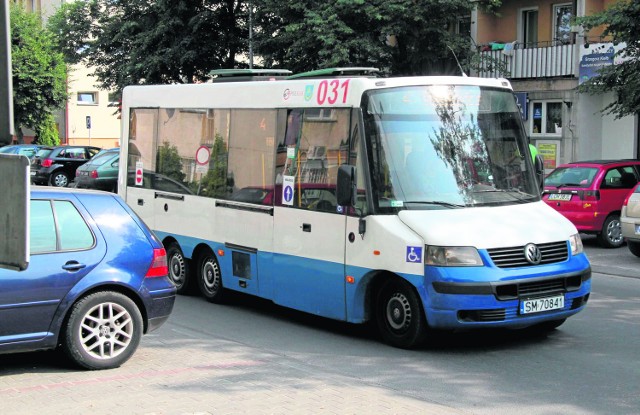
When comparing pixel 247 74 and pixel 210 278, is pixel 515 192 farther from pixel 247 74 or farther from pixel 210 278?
pixel 247 74

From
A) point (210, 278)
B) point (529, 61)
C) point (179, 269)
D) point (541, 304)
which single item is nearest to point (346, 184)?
point (541, 304)

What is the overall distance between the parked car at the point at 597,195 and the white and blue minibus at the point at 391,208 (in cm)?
898

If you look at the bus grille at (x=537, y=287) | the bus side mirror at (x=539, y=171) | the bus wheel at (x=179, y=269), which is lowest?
the bus wheel at (x=179, y=269)

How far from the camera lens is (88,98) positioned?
6125 centimetres

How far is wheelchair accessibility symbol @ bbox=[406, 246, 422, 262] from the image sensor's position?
8344 millimetres

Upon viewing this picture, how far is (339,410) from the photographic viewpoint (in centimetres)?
647

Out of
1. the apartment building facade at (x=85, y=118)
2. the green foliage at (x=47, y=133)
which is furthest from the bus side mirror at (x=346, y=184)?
the apartment building facade at (x=85, y=118)

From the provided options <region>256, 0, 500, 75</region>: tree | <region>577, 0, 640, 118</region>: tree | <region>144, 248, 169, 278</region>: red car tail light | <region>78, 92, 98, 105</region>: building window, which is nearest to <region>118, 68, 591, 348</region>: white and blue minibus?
<region>144, 248, 169, 278</region>: red car tail light

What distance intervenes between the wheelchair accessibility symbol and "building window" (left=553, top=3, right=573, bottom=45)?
20909 millimetres

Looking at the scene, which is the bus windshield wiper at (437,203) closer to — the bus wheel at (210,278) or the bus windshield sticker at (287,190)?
the bus windshield sticker at (287,190)

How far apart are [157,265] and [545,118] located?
21.9 meters

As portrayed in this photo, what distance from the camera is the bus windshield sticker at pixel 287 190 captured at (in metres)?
10.0

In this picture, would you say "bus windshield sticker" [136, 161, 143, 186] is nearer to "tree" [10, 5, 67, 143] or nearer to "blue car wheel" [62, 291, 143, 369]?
"blue car wheel" [62, 291, 143, 369]

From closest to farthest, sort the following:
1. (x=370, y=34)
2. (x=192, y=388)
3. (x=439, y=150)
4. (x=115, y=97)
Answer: (x=192, y=388) → (x=439, y=150) → (x=370, y=34) → (x=115, y=97)
